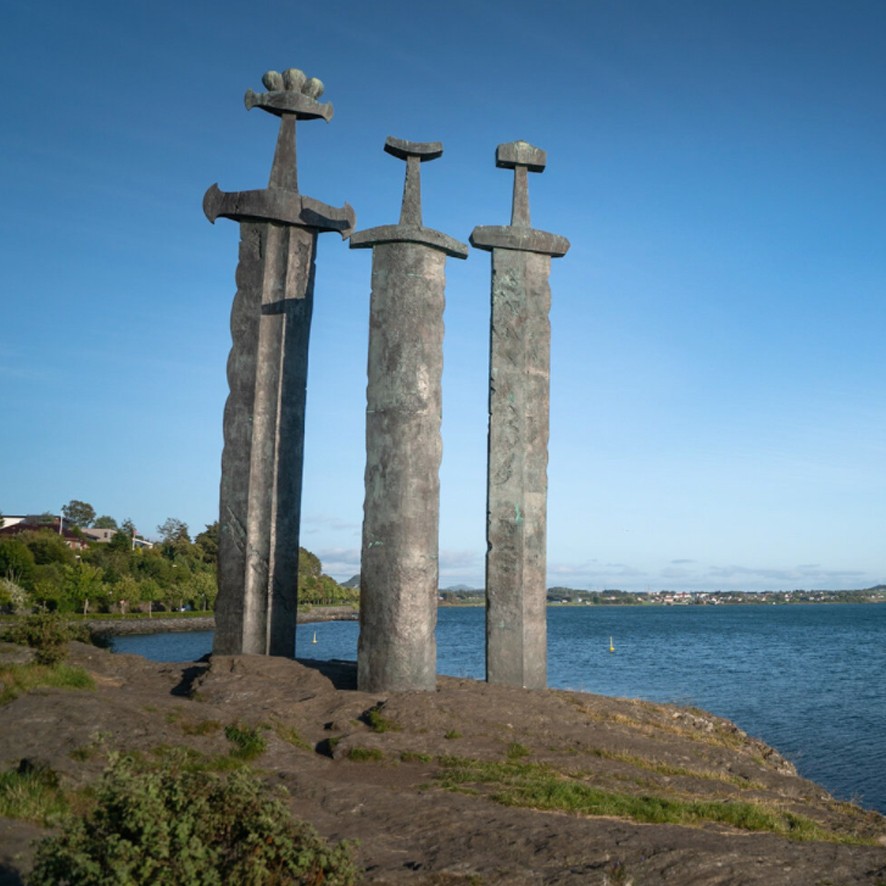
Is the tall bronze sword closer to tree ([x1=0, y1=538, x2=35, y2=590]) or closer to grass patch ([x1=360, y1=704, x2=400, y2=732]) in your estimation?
grass patch ([x1=360, y1=704, x2=400, y2=732])

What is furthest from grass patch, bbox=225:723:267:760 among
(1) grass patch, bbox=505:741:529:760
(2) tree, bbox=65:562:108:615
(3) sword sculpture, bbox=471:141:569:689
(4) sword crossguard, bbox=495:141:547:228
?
(2) tree, bbox=65:562:108:615

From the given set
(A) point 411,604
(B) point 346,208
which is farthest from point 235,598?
(B) point 346,208

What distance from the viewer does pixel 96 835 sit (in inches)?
250

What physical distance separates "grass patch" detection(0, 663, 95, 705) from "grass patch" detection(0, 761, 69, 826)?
3754 mm

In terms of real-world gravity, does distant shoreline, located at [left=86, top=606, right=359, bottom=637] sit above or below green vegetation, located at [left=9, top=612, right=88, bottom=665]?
below

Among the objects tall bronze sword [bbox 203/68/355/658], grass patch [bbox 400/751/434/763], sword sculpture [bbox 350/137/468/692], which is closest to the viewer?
grass patch [bbox 400/751/434/763]

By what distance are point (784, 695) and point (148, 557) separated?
66.9 meters

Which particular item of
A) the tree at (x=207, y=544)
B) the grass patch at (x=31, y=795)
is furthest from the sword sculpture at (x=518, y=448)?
the tree at (x=207, y=544)

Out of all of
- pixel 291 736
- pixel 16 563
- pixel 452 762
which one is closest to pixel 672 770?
pixel 452 762

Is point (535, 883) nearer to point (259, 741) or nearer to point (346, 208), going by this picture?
point (259, 741)

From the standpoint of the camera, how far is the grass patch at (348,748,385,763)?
13.2 m

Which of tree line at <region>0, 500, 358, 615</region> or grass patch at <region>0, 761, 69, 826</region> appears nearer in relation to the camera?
grass patch at <region>0, 761, 69, 826</region>

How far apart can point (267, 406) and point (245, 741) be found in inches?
359

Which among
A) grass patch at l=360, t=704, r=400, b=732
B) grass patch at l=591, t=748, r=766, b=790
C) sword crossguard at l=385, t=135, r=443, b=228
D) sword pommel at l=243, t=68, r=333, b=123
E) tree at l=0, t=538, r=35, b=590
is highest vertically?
sword pommel at l=243, t=68, r=333, b=123
